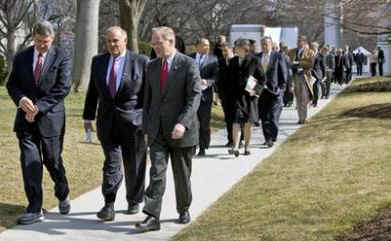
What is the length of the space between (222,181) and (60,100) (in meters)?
3.02

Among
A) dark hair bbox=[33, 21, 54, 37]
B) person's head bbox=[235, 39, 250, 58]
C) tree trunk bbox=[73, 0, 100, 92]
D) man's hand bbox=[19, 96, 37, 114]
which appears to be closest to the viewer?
man's hand bbox=[19, 96, 37, 114]

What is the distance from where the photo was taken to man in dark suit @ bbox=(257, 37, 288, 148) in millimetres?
14227

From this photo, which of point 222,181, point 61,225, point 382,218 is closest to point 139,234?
point 61,225

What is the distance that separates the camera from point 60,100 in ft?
26.0

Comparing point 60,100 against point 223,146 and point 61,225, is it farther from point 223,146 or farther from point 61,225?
point 223,146

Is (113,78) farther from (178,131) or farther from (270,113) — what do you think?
(270,113)

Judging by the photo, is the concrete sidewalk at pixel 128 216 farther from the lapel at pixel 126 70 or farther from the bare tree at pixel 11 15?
the bare tree at pixel 11 15

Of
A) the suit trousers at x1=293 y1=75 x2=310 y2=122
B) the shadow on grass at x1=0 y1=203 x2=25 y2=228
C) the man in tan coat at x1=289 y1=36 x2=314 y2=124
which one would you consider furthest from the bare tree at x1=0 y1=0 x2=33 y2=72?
the shadow on grass at x1=0 y1=203 x2=25 y2=228

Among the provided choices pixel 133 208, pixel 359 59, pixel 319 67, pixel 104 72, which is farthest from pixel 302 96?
pixel 359 59

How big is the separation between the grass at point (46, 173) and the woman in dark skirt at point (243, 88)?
6.86 feet

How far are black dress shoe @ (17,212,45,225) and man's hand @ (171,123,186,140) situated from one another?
5.27 feet

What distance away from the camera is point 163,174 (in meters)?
7.48

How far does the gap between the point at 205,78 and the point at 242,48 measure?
711 millimetres

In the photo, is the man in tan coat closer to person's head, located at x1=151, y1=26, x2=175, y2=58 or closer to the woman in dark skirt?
the woman in dark skirt
